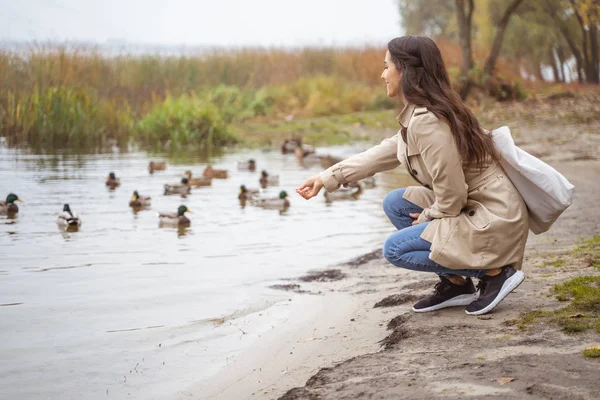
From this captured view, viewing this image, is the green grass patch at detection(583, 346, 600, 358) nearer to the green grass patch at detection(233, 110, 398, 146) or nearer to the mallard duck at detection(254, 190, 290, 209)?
the mallard duck at detection(254, 190, 290, 209)

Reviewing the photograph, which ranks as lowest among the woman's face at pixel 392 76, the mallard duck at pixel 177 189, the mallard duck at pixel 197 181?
the mallard duck at pixel 177 189

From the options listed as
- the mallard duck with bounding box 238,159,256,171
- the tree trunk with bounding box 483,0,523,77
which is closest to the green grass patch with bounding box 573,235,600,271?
the mallard duck with bounding box 238,159,256,171

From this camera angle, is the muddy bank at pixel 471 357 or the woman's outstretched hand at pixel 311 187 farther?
the woman's outstretched hand at pixel 311 187

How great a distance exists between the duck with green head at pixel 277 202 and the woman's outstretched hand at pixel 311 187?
6.86 meters

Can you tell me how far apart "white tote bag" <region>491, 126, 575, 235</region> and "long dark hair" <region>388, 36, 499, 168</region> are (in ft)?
0.27

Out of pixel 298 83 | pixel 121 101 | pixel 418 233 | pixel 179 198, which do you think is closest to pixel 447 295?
pixel 418 233

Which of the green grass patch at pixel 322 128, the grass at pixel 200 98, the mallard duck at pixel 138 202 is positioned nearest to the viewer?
the mallard duck at pixel 138 202

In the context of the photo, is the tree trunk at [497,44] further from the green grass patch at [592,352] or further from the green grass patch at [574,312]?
the green grass patch at [592,352]

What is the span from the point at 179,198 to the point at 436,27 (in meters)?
38.7

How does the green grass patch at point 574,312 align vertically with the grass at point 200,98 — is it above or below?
below

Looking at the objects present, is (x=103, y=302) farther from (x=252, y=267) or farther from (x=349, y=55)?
(x=349, y=55)

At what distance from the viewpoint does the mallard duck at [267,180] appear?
14383 millimetres

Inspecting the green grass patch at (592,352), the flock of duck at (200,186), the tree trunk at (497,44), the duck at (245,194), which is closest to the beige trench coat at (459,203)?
the green grass patch at (592,352)

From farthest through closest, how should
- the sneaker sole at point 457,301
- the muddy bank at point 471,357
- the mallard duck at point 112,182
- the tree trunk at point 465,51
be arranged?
1. the tree trunk at point 465,51
2. the mallard duck at point 112,182
3. the sneaker sole at point 457,301
4. the muddy bank at point 471,357
